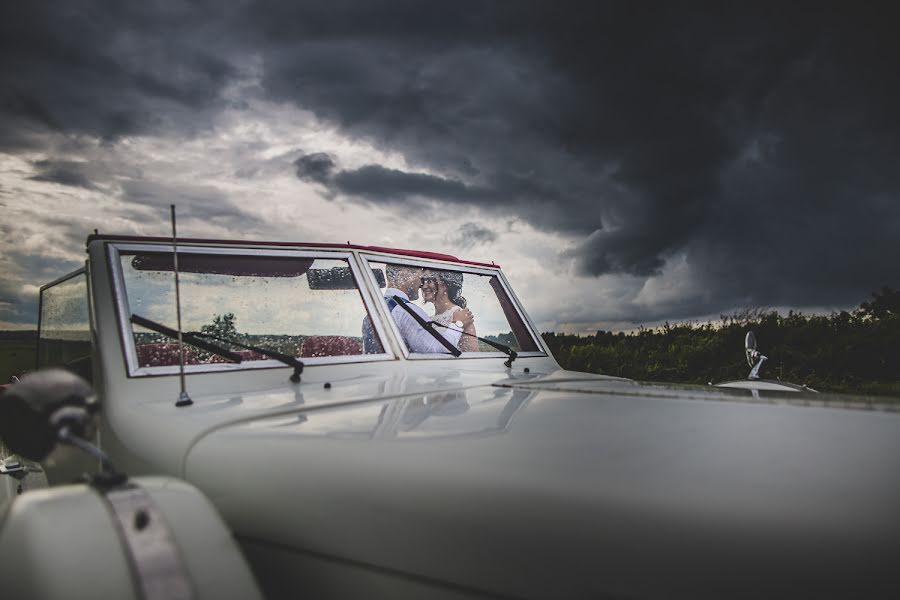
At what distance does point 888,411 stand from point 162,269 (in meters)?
2.46

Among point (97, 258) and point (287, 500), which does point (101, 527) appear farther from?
point (97, 258)

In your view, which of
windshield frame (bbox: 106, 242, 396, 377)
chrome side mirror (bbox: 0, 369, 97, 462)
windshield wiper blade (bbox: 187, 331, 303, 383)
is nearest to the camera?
chrome side mirror (bbox: 0, 369, 97, 462)

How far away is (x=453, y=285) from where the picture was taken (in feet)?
11.4

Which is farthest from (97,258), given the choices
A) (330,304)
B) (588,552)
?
(588,552)

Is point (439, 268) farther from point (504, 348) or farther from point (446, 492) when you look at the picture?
point (446, 492)

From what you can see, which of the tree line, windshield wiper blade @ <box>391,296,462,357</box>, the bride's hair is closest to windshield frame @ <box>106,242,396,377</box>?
windshield wiper blade @ <box>391,296,462,357</box>

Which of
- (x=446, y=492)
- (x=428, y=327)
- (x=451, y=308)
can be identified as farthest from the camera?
(x=451, y=308)

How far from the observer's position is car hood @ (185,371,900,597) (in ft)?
2.79

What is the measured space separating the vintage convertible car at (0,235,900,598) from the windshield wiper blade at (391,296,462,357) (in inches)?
32.4

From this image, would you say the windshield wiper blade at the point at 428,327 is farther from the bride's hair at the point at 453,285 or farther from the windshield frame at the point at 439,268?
the bride's hair at the point at 453,285

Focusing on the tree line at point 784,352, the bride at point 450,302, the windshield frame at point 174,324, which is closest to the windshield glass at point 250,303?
the windshield frame at point 174,324

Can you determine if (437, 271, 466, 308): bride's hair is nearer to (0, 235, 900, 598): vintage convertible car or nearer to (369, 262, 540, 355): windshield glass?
(369, 262, 540, 355): windshield glass

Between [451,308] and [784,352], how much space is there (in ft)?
23.9

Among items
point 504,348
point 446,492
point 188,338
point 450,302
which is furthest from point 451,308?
point 446,492
